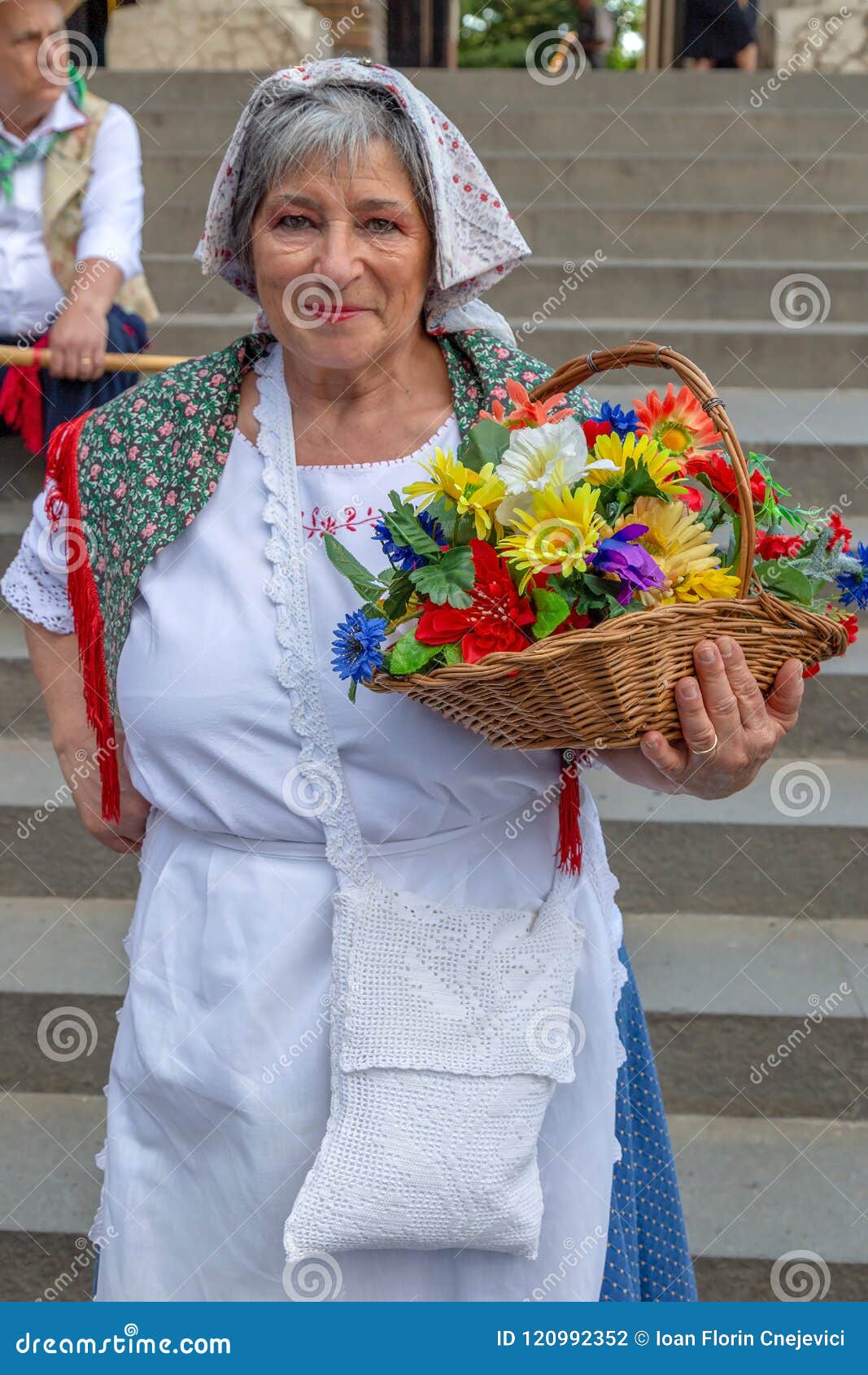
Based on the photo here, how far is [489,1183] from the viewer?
1710mm

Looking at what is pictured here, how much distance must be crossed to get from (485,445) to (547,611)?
22 cm

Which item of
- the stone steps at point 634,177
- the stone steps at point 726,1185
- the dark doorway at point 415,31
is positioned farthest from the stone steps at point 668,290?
the dark doorway at point 415,31

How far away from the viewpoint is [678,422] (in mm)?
1750

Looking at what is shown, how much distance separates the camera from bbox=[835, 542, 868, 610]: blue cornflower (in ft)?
5.74

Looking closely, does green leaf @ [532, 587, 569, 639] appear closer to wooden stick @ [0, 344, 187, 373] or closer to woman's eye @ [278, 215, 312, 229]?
woman's eye @ [278, 215, 312, 229]

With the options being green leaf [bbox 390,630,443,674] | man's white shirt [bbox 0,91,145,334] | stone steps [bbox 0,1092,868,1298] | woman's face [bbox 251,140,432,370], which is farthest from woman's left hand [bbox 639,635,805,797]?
man's white shirt [bbox 0,91,145,334]

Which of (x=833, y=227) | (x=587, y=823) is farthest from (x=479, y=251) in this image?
(x=833, y=227)

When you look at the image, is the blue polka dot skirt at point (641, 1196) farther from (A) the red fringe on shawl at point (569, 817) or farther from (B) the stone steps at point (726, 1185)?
(B) the stone steps at point (726, 1185)

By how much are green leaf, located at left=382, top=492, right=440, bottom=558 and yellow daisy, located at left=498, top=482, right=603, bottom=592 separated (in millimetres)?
87

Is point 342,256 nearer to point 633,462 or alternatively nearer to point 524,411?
point 524,411

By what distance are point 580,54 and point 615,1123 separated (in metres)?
10.0

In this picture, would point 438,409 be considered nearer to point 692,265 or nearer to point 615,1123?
point 615,1123

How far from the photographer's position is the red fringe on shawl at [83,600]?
1942mm

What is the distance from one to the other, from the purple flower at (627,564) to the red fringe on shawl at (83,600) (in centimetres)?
75
